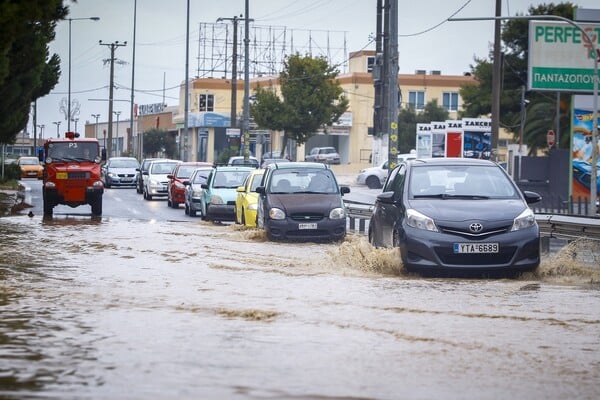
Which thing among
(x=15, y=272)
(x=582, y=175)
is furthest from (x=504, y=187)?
(x=582, y=175)

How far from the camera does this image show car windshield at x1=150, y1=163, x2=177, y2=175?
5291 centimetres

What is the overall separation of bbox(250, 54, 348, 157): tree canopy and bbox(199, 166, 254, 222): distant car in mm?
53554

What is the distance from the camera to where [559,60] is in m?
48.9

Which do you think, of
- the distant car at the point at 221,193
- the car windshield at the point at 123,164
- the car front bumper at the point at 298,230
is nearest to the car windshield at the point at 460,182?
the car front bumper at the point at 298,230

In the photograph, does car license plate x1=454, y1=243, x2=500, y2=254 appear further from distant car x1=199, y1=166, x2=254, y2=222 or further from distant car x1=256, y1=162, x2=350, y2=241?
distant car x1=199, y1=166, x2=254, y2=222

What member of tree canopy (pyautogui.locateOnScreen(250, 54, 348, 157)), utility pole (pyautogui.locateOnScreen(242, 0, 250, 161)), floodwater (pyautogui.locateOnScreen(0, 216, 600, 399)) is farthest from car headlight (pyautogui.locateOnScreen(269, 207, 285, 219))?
tree canopy (pyautogui.locateOnScreen(250, 54, 348, 157))

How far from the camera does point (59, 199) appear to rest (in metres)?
34.0

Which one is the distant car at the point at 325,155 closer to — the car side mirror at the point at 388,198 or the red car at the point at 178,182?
the red car at the point at 178,182

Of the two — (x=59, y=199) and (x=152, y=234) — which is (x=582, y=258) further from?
(x=59, y=199)

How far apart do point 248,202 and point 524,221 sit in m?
14.1

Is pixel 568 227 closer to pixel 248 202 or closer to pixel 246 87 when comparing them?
pixel 248 202

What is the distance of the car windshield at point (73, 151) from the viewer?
112 ft

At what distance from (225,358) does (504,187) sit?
357 inches

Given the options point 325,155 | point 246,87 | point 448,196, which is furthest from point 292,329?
point 325,155
